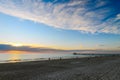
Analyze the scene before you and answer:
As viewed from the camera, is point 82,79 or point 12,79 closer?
point 82,79

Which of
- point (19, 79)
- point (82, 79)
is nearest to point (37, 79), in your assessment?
point (19, 79)

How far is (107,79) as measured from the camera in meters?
14.9

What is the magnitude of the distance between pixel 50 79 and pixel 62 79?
53.9 inches

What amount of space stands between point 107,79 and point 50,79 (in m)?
6.22

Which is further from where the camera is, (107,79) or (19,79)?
(19,79)

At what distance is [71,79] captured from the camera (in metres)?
15.3

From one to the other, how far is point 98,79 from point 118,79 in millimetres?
2133

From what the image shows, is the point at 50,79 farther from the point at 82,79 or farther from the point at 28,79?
the point at 82,79

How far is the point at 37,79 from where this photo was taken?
15766mm

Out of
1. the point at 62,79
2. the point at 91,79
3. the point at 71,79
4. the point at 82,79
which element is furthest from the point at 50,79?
the point at 91,79

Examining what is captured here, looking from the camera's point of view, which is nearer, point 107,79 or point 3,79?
point 107,79

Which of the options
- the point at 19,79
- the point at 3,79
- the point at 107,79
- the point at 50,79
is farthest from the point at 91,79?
the point at 3,79

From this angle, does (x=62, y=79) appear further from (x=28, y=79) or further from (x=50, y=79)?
(x=28, y=79)

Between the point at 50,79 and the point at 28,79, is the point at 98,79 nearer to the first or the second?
the point at 50,79
